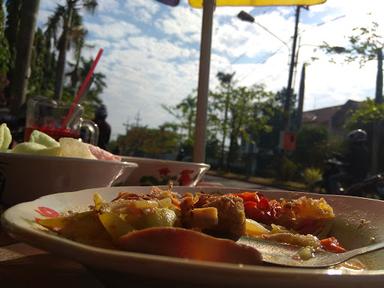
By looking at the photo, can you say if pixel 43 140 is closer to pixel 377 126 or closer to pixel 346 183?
pixel 346 183

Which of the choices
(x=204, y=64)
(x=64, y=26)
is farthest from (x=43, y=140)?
(x=64, y=26)

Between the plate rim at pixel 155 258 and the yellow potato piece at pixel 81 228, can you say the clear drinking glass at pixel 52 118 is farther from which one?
the plate rim at pixel 155 258

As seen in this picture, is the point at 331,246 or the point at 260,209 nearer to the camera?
the point at 331,246

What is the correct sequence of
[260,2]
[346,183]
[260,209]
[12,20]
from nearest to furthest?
[260,209] < [260,2] < [346,183] < [12,20]

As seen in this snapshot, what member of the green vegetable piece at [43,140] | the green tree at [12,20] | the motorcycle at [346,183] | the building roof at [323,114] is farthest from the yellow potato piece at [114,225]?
the building roof at [323,114]

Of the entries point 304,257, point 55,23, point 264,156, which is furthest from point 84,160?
point 264,156

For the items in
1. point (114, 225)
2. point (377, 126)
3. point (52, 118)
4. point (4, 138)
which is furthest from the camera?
point (377, 126)

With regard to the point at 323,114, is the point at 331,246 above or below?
below

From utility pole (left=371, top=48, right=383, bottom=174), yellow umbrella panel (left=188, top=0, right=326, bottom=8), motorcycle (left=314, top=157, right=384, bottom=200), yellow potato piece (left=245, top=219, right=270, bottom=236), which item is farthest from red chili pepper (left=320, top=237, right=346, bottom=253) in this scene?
utility pole (left=371, top=48, right=383, bottom=174)

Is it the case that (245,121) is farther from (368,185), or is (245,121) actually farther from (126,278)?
(126,278)

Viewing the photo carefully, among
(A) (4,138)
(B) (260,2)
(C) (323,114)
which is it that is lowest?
(A) (4,138)

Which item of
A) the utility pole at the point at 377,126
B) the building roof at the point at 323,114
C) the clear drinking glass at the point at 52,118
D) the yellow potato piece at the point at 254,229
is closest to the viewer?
the yellow potato piece at the point at 254,229

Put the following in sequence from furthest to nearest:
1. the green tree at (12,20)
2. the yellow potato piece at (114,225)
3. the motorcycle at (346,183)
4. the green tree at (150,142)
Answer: the green tree at (150,142) < the green tree at (12,20) < the motorcycle at (346,183) < the yellow potato piece at (114,225)

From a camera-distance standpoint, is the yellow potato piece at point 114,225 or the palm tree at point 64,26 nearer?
the yellow potato piece at point 114,225
